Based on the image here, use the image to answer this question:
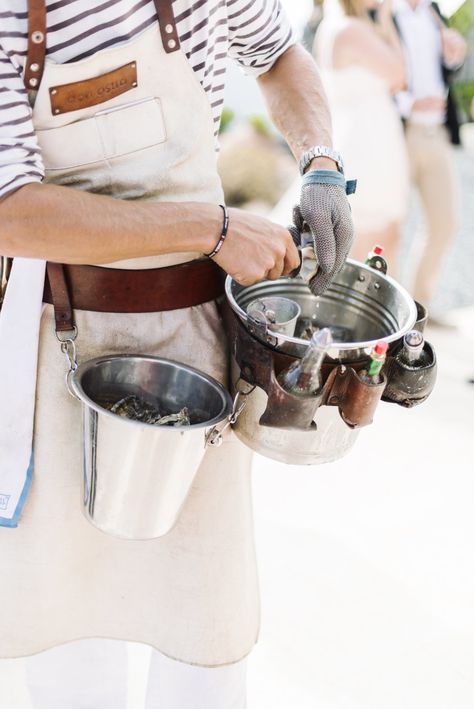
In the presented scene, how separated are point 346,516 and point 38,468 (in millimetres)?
Answer: 1667

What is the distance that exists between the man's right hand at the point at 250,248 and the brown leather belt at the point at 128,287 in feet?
0.44

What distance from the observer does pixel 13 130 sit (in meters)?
1.13

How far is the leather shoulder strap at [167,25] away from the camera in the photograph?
122cm

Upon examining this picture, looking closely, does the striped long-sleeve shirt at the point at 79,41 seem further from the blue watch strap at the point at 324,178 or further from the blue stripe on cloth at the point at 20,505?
the blue stripe on cloth at the point at 20,505

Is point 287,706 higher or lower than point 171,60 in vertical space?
lower

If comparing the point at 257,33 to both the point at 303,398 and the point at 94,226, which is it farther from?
the point at 303,398

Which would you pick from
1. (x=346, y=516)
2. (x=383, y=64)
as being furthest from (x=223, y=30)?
(x=383, y=64)

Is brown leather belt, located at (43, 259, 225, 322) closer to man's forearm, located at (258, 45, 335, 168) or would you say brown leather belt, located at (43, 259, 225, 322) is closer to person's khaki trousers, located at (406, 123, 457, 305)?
man's forearm, located at (258, 45, 335, 168)

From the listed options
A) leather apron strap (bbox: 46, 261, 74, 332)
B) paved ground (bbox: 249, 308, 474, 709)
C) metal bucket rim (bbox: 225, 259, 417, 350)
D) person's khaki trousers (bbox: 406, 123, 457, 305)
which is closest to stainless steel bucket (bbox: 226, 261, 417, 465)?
metal bucket rim (bbox: 225, 259, 417, 350)

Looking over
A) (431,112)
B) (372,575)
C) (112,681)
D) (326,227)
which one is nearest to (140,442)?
(326,227)

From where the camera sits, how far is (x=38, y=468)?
1.41 metres

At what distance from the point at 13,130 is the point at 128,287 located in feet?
1.11

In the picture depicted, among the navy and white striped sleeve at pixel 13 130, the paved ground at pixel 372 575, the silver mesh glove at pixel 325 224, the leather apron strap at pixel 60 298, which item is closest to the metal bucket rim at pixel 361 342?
the silver mesh glove at pixel 325 224

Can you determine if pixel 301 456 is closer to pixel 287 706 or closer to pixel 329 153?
pixel 329 153
